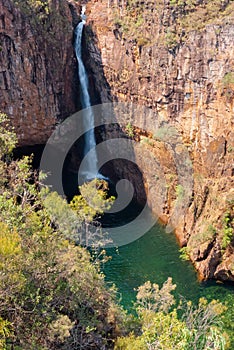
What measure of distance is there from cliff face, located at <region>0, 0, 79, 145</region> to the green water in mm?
8561

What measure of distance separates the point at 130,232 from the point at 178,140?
5.45 metres

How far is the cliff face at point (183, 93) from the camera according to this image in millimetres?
16922

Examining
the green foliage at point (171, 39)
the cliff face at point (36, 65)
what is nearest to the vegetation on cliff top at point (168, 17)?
the green foliage at point (171, 39)

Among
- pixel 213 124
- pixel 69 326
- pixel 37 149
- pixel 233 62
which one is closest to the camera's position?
pixel 69 326

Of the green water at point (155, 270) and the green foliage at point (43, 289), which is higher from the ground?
the green foliage at point (43, 289)

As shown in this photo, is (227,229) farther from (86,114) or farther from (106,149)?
(86,114)

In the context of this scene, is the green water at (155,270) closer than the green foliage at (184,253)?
Yes

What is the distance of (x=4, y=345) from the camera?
728cm

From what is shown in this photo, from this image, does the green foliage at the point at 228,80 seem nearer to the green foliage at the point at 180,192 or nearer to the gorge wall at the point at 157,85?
the gorge wall at the point at 157,85

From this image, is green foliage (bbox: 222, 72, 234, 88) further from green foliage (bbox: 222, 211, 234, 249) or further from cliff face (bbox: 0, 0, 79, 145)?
cliff face (bbox: 0, 0, 79, 145)

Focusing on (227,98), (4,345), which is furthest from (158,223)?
(4,345)

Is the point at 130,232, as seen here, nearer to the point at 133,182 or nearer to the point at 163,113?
the point at 133,182

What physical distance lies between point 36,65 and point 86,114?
16.0 ft

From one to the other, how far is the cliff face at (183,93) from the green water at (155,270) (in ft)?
1.96
